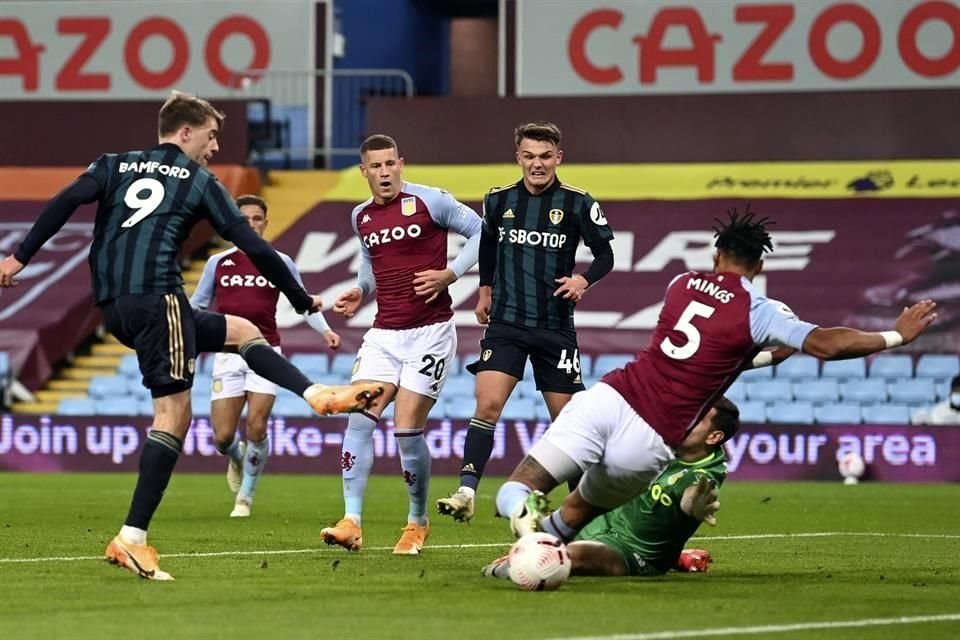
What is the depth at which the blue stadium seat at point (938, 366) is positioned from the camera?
21.1 meters

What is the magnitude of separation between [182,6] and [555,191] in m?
19.3

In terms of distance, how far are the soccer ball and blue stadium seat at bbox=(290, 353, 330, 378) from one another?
47.4 ft

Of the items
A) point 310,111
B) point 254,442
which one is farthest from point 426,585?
point 310,111

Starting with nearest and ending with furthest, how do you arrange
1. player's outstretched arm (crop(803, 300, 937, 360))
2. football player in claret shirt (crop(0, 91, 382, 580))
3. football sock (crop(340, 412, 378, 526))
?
player's outstretched arm (crop(803, 300, 937, 360)) → football player in claret shirt (crop(0, 91, 382, 580)) → football sock (crop(340, 412, 378, 526))

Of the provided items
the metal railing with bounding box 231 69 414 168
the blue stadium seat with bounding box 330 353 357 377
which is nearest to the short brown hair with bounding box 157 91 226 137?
the blue stadium seat with bounding box 330 353 357 377

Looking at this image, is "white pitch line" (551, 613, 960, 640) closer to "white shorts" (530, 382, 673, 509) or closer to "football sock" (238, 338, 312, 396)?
"white shorts" (530, 382, 673, 509)

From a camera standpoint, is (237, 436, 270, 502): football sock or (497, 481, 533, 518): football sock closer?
(497, 481, 533, 518): football sock

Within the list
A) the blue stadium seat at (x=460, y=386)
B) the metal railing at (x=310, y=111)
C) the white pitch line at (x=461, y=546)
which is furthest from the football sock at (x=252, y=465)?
the metal railing at (x=310, y=111)

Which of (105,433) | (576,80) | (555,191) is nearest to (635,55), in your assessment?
(576,80)

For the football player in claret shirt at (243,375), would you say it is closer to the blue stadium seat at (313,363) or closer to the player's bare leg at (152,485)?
the player's bare leg at (152,485)

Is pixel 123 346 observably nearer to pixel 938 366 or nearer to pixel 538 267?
pixel 938 366

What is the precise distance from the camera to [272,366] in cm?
802

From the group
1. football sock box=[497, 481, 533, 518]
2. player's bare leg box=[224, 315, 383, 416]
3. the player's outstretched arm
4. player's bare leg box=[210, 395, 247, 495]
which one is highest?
the player's outstretched arm

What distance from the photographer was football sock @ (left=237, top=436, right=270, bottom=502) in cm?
1333
